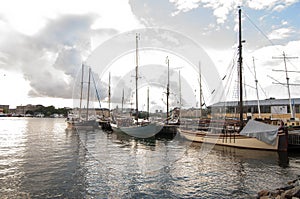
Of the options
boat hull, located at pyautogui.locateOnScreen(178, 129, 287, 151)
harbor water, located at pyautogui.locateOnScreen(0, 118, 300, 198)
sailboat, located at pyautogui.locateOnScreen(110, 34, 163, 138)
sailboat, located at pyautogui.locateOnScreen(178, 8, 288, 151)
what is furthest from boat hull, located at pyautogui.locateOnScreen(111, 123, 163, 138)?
harbor water, located at pyautogui.locateOnScreen(0, 118, 300, 198)

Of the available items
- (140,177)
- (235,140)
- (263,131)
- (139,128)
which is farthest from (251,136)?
(139,128)

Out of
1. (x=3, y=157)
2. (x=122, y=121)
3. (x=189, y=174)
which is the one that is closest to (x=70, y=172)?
(x=189, y=174)

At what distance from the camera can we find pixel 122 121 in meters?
47.7

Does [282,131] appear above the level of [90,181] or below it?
above

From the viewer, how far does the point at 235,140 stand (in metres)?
27.4

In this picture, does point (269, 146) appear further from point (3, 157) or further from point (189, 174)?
point (3, 157)

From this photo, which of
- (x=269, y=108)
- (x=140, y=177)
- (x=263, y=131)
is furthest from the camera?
(x=269, y=108)

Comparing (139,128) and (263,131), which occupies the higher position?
(263,131)

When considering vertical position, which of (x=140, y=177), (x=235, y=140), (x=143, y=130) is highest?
(x=143, y=130)

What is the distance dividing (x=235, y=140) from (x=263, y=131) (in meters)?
4.02

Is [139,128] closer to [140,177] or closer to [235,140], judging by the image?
[235,140]

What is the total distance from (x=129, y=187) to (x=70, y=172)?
17.0 feet

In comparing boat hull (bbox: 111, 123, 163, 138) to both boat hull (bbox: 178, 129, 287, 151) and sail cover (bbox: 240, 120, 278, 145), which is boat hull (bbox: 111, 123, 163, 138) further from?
sail cover (bbox: 240, 120, 278, 145)

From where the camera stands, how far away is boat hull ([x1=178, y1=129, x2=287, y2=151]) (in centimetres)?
2419
